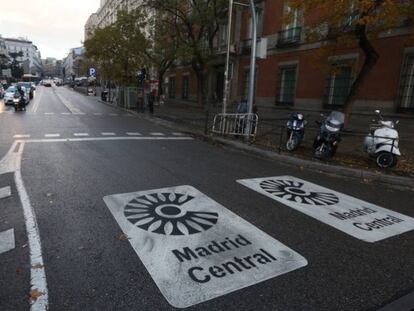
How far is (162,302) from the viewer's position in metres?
2.80

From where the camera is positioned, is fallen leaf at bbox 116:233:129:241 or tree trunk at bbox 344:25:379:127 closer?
fallen leaf at bbox 116:233:129:241

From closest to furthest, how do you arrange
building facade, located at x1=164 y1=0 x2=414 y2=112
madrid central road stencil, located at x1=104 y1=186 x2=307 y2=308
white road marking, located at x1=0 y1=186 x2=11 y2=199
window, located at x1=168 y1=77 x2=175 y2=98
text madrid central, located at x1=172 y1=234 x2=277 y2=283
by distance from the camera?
madrid central road stencil, located at x1=104 y1=186 x2=307 y2=308, text madrid central, located at x1=172 y1=234 x2=277 y2=283, white road marking, located at x1=0 y1=186 x2=11 y2=199, building facade, located at x1=164 y1=0 x2=414 y2=112, window, located at x1=168 y1=77 x2=175 y2=98

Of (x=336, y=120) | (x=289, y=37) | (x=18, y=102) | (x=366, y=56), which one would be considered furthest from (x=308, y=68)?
(x=18, y=102)

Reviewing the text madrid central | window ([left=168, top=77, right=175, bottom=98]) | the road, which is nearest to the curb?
the road

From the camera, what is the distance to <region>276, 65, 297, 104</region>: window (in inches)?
828

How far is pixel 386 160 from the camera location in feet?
26.3

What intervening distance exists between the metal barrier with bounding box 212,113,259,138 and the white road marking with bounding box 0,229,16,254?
29.4ft

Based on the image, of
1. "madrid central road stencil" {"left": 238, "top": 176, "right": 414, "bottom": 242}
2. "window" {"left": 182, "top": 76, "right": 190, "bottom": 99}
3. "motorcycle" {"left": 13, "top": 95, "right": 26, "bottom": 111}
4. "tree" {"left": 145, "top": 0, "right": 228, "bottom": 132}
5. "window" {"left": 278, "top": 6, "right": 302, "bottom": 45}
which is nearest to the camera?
"madrid central road stencil" {"left": 238, "top": 176, "right": 414, "bottom": 242}

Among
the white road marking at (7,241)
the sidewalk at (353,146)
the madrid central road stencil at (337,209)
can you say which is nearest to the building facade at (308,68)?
the sidewalk at (353,146)

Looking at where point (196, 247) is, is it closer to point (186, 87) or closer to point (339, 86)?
point (339, 86)

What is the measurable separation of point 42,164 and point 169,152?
351cm

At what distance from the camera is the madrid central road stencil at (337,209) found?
450 cm

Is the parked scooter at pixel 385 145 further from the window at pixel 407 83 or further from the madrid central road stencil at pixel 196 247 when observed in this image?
the window at pixel 407 83

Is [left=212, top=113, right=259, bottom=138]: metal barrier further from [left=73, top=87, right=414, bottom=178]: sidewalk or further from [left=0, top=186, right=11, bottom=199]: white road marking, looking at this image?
[left=0, top=186, right=11, bottom=199]: white road marking
